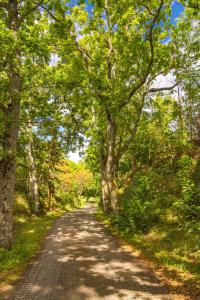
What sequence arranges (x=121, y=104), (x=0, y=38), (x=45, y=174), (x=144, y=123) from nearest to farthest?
(x=0, y=38) → (x=121, y=104) → (x=144, y=123) → (x=45, y=174)

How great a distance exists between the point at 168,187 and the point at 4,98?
11.7 metres

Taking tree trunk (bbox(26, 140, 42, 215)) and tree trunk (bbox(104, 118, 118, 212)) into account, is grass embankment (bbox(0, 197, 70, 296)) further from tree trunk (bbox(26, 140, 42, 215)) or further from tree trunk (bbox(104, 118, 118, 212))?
tree trunk (bbox(104, 118, 118, 212))

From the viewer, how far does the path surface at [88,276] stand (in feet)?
23.9

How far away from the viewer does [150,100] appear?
73.6ft

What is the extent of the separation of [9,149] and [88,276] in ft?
20.5

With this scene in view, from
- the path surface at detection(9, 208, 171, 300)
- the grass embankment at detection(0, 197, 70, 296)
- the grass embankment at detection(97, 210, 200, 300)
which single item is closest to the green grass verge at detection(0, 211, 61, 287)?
the grass embankment at detection(0, 197, 70, 296)

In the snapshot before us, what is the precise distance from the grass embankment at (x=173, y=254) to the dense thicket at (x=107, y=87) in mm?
689

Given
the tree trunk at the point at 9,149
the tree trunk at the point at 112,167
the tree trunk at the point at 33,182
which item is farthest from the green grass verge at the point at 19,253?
the tree trunk at the point at 33,182

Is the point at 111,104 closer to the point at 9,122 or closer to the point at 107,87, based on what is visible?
the point at 107,87

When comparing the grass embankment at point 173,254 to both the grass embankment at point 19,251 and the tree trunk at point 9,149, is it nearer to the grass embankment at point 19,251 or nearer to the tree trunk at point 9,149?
the grass embankment at point 19,251

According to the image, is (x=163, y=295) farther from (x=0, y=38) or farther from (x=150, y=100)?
(x=150, y=100)

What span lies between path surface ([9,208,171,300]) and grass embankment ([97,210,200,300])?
0.45m

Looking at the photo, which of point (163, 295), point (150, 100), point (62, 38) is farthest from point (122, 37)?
point (163, 295)

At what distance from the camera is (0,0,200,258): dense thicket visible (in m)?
12.2
